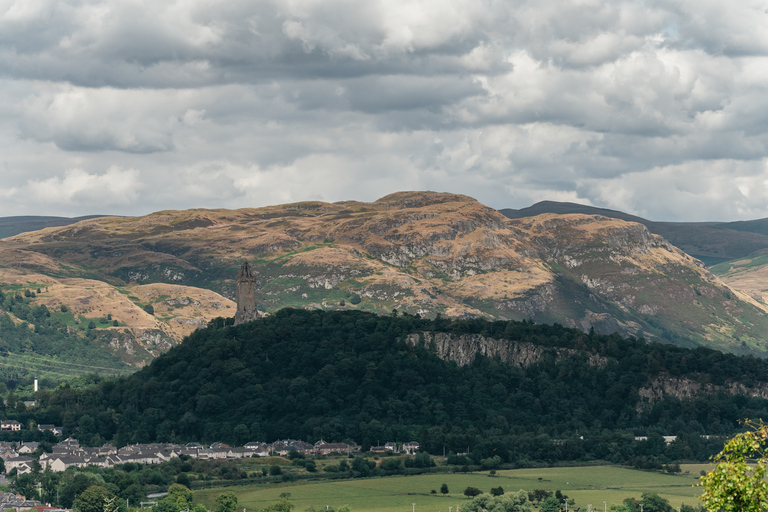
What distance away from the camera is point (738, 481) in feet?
117

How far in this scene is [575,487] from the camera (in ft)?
516

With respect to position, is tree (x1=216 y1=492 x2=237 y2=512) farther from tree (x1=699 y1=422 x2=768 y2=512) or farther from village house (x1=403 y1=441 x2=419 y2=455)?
tree (x1=699 y1=422 x2=768 y2=512)

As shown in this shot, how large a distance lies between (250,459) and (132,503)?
41167mm

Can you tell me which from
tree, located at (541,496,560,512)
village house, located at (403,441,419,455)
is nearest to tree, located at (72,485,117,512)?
tree, located at (541,496,560,512)

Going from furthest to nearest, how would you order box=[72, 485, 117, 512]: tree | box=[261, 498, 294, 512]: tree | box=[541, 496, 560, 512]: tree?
box=[72, 485, 117, 512]: tree
box=[541, 496, 560, 512]: tree
box=[261, 498, 294, 512]: tree

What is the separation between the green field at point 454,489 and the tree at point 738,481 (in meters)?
104

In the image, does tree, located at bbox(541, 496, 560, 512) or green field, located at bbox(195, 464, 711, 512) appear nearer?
tree, located at bbox(541, 496, 560, 512)

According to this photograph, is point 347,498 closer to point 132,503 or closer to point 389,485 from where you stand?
point 389,485

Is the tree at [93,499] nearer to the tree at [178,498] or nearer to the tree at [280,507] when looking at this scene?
the tree at [178,498]

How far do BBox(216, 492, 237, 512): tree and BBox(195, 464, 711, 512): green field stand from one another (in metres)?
1.53

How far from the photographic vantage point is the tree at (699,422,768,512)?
35.3 m

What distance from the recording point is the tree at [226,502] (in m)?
140

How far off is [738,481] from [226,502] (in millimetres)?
112861

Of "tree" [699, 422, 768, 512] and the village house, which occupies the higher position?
"tree" [699, 422, 768, 512]
